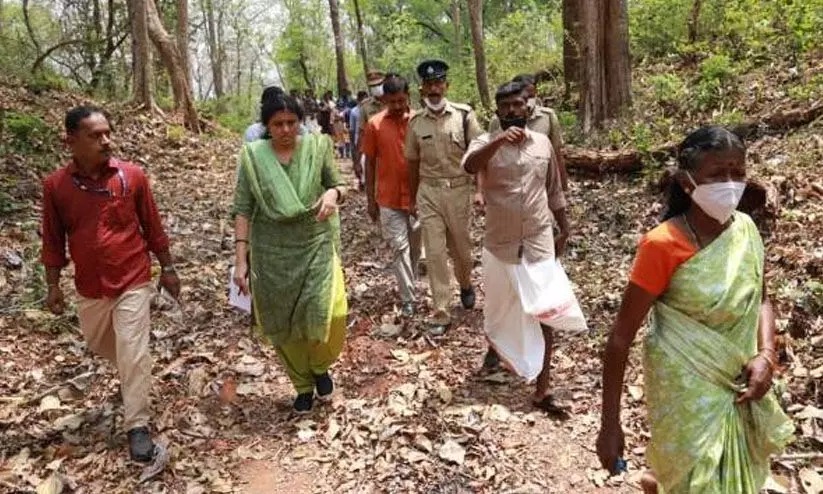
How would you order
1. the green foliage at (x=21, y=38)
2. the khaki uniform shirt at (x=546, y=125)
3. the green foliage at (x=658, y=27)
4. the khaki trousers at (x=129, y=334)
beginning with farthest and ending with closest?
1. the green foliage at (x=21, y=38)
2. the green foliage at (x=658, y=27)
3. the khaki uniform shirt at (x=546, y=125)
4. the khaki trousers at (x=129, y=334)

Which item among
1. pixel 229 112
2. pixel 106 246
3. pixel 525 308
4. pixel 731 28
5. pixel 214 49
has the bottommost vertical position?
pixel 525 308

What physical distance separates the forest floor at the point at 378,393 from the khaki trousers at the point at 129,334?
0.38 m

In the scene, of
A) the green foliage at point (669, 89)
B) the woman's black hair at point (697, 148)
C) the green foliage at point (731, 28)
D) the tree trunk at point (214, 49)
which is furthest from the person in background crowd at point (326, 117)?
the tree trunk at point (214, 49)

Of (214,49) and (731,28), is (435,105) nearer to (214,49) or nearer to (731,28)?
(731,28)

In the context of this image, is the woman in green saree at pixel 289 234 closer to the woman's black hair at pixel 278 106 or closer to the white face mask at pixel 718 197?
the woman's black hair at pixel 278 106

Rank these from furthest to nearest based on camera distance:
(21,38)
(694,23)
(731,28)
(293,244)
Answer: (21,38), (694,23), (731,28), (293,244)

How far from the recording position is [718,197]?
2236 millimetres

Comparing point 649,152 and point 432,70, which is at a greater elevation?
point 432,70

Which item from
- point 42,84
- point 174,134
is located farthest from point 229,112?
point 174,134

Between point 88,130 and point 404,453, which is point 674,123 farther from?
point 88,130

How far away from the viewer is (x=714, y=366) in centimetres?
230

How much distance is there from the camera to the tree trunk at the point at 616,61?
928cm

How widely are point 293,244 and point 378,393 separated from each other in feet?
4.06

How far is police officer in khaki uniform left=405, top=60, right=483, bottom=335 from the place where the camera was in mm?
5594
